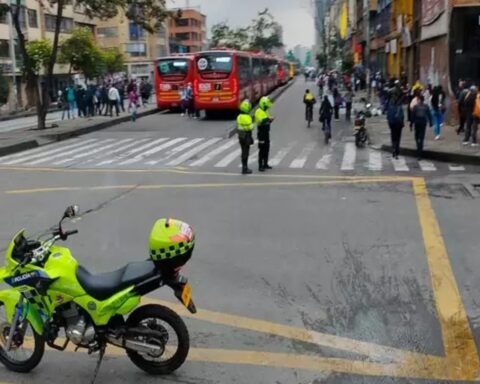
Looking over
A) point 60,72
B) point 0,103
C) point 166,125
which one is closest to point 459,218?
point 166,125

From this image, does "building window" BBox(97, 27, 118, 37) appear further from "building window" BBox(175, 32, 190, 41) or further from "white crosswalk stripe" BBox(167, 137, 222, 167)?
"white crosswalk stripe" BBox(167, 137, 222, 167)

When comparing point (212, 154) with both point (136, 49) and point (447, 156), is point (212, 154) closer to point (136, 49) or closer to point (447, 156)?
point (447, 156)

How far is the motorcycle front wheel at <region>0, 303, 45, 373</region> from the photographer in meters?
5.36

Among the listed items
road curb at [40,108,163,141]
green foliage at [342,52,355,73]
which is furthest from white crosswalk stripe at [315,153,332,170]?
green foliage at [342,52,355,73]

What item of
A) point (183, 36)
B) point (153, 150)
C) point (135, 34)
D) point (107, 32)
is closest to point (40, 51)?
point (153, 150)

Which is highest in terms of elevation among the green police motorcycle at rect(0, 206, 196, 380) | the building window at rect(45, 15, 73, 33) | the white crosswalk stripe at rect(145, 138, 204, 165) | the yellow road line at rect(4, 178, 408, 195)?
the building window at rect(45, 15, 73, 33)

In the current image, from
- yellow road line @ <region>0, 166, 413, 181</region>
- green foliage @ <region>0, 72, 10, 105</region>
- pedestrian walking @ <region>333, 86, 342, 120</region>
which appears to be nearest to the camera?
yellow road line @ <region>0, 166, 413, 181</region>

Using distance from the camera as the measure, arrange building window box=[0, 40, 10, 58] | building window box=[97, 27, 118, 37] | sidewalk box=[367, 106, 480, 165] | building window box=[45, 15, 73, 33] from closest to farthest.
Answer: sidewalk box=[367, 106, 480, 165]
building window box=[0, 40, 10, 58]
building window box=[45, 15, 73, 33]
building window box=[97, 27, 118, 37]

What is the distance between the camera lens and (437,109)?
69.3 feet

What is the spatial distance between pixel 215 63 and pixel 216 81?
90 centimetres

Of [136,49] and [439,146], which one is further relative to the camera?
[136,49]

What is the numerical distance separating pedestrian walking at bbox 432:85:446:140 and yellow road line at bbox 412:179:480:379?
36.2 feet

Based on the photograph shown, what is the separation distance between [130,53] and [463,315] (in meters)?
94.9

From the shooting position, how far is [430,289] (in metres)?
7.09
